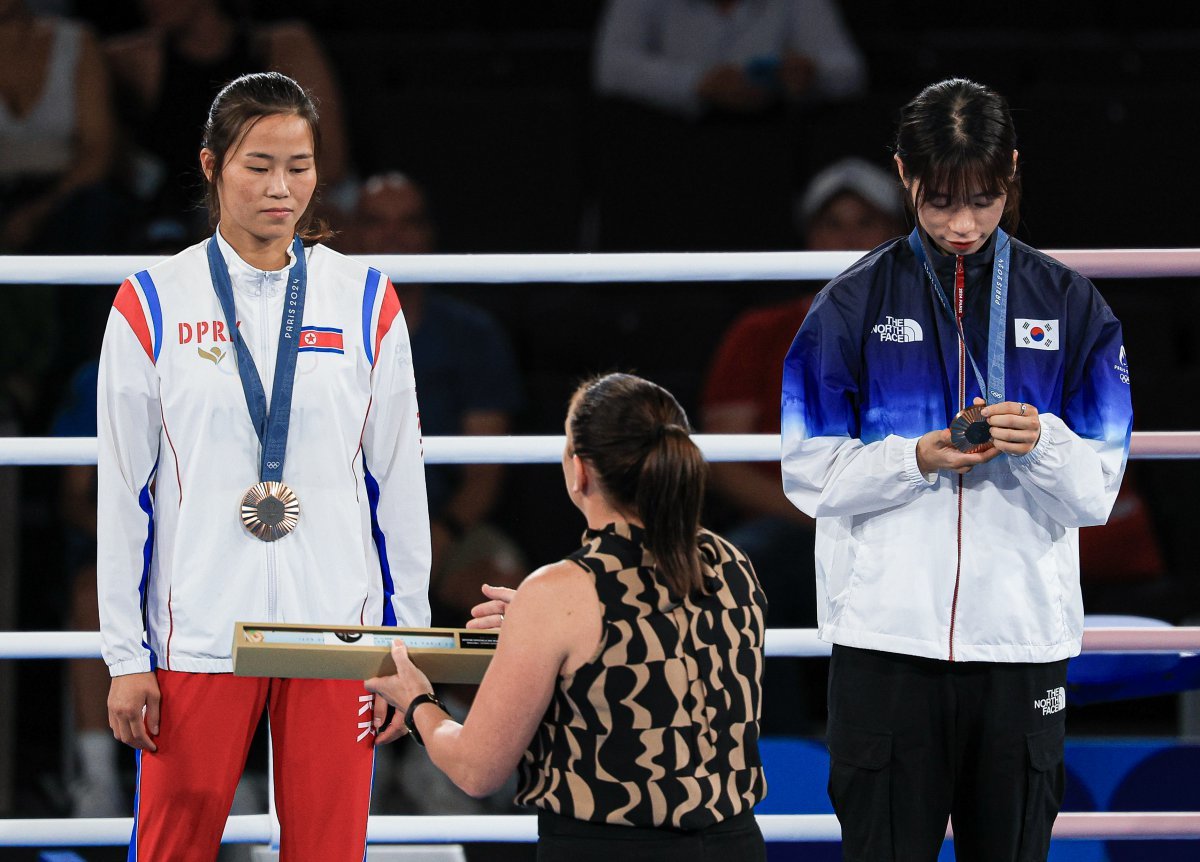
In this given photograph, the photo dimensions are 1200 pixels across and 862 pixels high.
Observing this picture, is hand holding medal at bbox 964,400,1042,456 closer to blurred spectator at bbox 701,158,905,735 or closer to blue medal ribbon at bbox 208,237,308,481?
blue medal ribbon at bbox 208,237,308,481

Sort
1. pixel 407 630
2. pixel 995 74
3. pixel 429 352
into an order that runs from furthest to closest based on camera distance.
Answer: pixel 995 74 → pixel 429 352 → pixel 407 630

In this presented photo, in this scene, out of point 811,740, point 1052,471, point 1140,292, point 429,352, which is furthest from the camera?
point 1140,292

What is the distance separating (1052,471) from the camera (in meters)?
1.89

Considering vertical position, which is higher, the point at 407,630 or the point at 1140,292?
the point at 1140,292

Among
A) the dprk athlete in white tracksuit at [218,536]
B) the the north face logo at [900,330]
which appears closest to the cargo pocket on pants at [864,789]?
the the north face logo at [900,330]

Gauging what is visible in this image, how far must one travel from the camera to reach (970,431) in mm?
1854

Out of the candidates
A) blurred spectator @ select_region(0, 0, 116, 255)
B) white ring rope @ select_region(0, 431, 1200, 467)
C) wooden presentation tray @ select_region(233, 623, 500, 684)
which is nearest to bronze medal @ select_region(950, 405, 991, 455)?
white ring rope @ select_region(0, 431, 1200, 467)

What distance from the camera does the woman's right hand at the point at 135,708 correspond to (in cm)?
189

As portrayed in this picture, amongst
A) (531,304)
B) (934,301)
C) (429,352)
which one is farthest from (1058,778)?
(531,304)

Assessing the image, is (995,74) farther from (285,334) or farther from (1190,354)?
(285,334)

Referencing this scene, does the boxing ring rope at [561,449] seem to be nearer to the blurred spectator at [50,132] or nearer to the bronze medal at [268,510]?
the bronze medal at [268,510]

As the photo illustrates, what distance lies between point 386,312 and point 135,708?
0.61 meters

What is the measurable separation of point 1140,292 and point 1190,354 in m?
0.26

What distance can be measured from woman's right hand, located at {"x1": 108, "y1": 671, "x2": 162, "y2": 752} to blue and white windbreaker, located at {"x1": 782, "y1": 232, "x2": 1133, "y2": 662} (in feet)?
2.90
